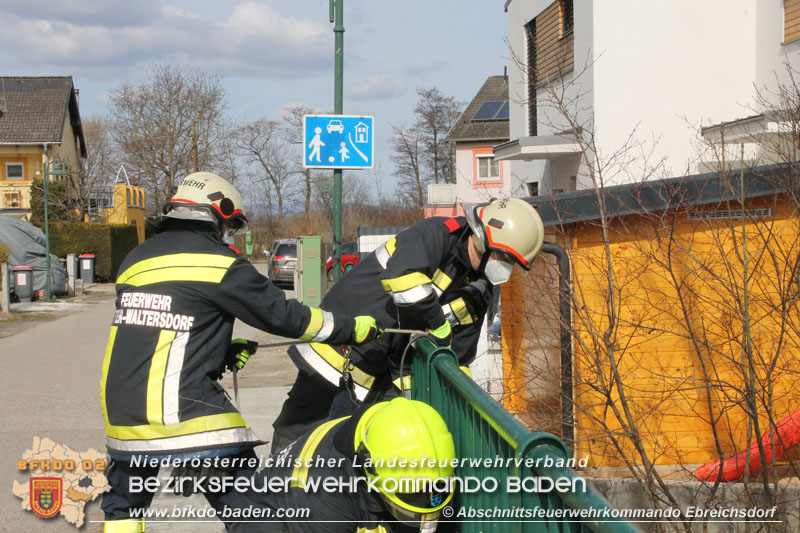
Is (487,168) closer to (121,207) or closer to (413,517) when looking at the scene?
(121,207)

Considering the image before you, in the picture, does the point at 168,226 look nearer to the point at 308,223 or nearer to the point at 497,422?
the point at 497,422

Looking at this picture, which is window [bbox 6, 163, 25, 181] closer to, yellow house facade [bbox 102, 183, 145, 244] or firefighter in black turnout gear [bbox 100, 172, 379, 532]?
yellow house facade [bbox 102, 183, 145, 244]

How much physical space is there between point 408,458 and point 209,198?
5.07 ft

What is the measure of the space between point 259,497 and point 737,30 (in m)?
14.5

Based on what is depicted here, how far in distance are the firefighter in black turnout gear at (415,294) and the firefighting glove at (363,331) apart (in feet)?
0.71

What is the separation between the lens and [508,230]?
4047 mm

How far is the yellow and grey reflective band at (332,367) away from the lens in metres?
4.26

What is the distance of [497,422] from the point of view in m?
2.45

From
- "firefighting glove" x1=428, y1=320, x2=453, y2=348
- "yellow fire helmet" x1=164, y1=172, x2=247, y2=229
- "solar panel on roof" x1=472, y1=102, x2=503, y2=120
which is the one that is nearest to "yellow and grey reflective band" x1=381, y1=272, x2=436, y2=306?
"firefighting glove" x1=428, y1=320, x2=453, y2=348

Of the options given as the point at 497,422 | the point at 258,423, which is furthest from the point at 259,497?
the point at 258,423

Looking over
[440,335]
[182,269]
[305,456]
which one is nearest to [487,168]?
[440,335]

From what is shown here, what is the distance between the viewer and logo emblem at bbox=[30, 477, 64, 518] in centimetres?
522

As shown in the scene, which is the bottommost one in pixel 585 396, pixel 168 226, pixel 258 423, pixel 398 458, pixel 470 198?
pixel 258 423

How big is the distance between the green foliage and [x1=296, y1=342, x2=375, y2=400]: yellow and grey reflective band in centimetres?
3408
